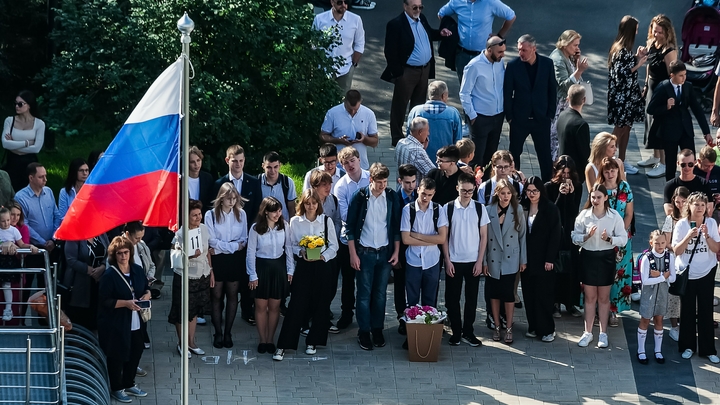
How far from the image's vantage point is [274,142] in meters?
16.9

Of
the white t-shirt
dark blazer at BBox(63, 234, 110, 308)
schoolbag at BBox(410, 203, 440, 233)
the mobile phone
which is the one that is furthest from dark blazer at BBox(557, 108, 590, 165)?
dark blazer at BBox(63, 234, 110, 308)

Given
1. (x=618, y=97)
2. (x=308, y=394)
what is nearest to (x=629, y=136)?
(x=618, y=97)

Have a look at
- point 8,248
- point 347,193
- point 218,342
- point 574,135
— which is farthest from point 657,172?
point 8,248

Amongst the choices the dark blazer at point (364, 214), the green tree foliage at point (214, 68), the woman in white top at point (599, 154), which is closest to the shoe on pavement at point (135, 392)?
the dark blazer at point (364, 214)

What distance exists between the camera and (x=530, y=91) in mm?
17672

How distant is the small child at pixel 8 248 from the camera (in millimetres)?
14086

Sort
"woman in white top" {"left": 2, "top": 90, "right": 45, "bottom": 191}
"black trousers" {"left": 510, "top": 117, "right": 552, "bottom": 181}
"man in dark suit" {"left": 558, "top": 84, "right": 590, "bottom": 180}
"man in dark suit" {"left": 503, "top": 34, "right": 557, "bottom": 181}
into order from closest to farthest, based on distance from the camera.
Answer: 1. "woman in white top" {"left": 2, "top": 90, "right": 45, "bottom": 191}
2. "man in dark suit" {"left": 558, "top": 84, "right": 590, "bottom": 180}
3. "man in dark suit" {"left": 503, "top": 34, "right": 557, "bottom": 181}
4. "black trousers" {"left": 510, "top": 117, "right": 552, "bottom": 181}

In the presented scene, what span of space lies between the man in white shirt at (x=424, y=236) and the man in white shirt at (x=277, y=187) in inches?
55.5

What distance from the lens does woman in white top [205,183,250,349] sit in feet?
48.6

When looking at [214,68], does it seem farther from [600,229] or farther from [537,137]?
[600,229]

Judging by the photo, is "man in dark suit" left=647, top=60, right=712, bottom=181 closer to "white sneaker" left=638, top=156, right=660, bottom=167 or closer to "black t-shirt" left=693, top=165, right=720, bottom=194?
"white sneaker" left=638, top=156, right=660, bottom=167

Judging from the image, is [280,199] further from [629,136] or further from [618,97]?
[629,136]

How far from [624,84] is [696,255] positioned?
4.38 metres

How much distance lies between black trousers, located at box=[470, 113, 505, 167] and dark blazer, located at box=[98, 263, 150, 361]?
606cm
